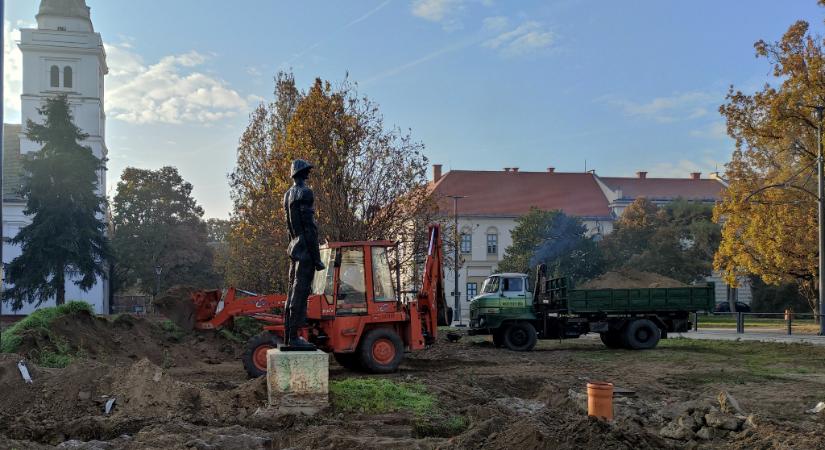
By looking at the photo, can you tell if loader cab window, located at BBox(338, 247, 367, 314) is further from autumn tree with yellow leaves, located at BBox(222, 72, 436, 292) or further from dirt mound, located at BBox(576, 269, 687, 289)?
dirt mound, located at BBox(576, 269, 687, 289)

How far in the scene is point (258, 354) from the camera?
1462 cm

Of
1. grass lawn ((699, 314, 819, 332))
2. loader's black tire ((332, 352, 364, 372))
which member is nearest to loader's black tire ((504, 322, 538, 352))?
loader's black tire ((332, 352, 364, 372))

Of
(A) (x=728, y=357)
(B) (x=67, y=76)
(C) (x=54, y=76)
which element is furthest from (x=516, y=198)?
(A) (x=728, y=357)

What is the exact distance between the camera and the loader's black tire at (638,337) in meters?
22.7

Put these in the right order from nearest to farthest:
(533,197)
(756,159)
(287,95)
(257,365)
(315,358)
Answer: (315,358)
(257,365)
(287,95)
(756,159)
(533,197)

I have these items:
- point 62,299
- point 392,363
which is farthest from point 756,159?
point 62,299

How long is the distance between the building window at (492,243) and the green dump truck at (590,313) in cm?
5102

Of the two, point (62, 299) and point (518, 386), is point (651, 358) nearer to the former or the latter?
point (518, 386)

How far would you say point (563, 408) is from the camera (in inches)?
431

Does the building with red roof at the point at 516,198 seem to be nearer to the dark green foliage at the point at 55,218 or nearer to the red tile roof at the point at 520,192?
the red tile roof at the point at 520,192

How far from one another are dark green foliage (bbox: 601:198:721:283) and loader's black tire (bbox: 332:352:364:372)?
41.9 metres

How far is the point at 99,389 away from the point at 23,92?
56989 mm

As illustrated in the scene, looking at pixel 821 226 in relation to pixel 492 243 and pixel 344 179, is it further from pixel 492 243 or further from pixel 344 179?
pixel 492 243

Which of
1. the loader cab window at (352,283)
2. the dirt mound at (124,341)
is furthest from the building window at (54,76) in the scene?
the loader cab window at (352,283)
